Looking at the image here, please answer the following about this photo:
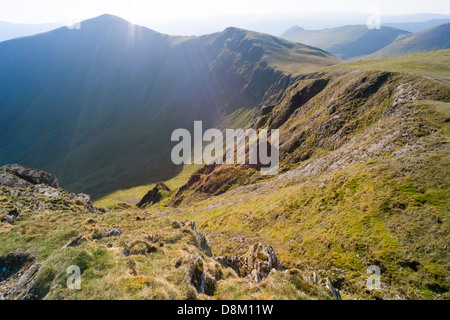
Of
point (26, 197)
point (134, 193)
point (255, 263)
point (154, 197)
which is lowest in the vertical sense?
point (134, 193)

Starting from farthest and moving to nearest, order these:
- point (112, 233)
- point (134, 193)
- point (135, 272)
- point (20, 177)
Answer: point (134, 193)
point (20, 177)
point (112, 233)
point (135, 272)

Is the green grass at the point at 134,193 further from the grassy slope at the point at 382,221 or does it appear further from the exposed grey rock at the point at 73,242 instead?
the exposed grey rock at the point at 73,242

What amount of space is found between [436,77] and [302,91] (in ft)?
152

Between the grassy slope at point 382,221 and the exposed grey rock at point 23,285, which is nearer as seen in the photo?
the exposed grey rock at point 23,285

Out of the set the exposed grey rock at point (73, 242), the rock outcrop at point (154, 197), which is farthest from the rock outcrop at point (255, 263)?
the rock outcrop at point (154, 197)

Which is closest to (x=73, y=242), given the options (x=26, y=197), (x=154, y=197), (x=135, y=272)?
(x=135, y=272)

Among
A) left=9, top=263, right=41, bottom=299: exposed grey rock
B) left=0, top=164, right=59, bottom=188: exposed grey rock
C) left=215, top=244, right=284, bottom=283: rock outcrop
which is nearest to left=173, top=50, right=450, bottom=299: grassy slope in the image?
left=215, top=244, right=284, bottom=283: rock outcrop

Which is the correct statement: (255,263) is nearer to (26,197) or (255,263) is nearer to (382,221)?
(382,221)

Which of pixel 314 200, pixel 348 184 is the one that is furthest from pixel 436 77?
pixel 314 200

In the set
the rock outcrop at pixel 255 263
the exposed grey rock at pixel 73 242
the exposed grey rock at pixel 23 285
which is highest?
the exposed grey rock at pixel 73 242

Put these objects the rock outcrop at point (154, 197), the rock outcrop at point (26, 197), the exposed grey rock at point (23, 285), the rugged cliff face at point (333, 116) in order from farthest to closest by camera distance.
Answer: the rock outcrop at point (154, 197) → the rugged cliff face at point (333, 116) → the rock outcrop at point (26, 197) → the exposed grey rock at point (23, 285)

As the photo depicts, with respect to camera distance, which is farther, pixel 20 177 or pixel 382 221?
pixel 20 177

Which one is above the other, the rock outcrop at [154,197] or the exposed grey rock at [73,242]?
the exposed grey rock at [73,242]

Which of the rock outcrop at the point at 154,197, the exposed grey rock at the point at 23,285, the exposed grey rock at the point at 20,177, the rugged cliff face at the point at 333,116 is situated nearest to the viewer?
the exposed grey rock at the point at 23,285
